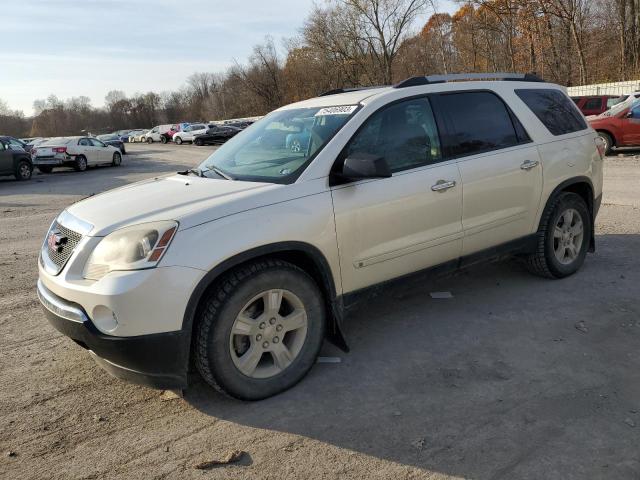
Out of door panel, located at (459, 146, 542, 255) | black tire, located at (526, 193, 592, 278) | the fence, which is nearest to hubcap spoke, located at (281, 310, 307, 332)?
door panel, located at (459, 146, 542, 255)

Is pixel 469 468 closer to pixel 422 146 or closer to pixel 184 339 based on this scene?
pixel 184 339

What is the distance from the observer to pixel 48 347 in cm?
424

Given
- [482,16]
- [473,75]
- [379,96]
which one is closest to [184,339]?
[379,96]

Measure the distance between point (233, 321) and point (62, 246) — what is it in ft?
3.93

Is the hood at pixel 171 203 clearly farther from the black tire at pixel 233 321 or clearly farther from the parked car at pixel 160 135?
the parked car at pixel 160 135

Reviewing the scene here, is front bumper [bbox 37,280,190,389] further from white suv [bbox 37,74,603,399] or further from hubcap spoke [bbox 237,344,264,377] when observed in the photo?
hubcap spoke [bbox 237,344,264,377]

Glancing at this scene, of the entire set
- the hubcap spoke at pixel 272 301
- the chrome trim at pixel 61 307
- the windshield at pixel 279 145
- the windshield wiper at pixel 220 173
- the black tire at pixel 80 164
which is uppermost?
the black tire at pixel 80 164

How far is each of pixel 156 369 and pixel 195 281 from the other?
0.54 meters

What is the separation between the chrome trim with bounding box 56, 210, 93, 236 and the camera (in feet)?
10.6

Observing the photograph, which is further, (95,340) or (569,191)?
(569,191)

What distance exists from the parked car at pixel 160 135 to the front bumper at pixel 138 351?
53.0m

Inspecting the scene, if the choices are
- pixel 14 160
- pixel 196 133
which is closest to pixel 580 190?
pixel 14 160

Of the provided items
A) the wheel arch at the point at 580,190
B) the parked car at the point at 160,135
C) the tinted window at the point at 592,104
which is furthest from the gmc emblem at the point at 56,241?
the parked car at the point at 160,135

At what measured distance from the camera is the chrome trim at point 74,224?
3.22 meters
